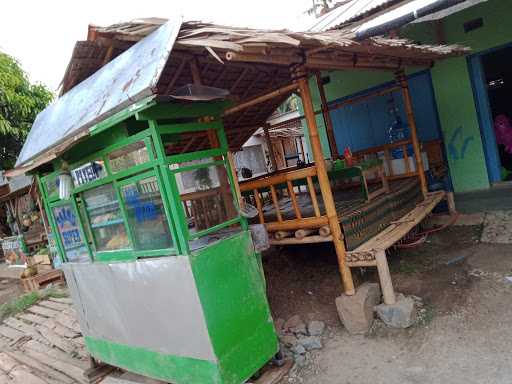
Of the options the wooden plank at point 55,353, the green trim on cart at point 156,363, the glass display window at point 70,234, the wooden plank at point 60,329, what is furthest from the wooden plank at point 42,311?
the glass display window at point 70,234

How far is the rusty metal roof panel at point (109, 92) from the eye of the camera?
3.12 meters

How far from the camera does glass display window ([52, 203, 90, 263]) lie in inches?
188

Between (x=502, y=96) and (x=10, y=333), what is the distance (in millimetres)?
14076

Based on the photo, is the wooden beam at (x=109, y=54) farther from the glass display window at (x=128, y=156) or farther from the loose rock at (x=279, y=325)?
the loose rock at (x=279, y=325)

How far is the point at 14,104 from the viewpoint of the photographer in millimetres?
13047

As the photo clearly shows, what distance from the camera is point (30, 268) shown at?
10.0 metres

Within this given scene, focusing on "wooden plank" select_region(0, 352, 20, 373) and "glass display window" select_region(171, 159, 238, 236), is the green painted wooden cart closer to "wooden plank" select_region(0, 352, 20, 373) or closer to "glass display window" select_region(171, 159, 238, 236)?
"glass display window" select_region(171, 159, 238, 236)

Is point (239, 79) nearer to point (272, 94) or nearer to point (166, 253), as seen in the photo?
point (272, 94)

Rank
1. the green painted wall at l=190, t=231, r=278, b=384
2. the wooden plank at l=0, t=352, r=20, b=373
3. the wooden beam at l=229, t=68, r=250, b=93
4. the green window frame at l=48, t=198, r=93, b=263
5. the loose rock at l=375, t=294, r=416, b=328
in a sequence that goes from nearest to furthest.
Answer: the green painted wall at l=190, t=231, r=278, b=384, the loose rock at l=375, t=294, r=416, b=328, the green window frame at l=48, t=198, r=93, b=263, the wooden beam at l=229, t=68, r=250, b=93, the wooden plank at l=0, t=352, r=20, b=373

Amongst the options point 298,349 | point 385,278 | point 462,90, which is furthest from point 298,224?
point 462,90

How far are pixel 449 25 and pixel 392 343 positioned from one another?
19.2 feet

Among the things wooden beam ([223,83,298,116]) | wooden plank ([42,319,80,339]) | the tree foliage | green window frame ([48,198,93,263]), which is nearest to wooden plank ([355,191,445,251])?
wooden beam ([223,83,298,116])

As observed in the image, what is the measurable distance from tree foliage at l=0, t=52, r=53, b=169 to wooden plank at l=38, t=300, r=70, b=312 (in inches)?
275

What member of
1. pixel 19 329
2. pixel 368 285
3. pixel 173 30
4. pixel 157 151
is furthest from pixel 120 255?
pixel 19 329
